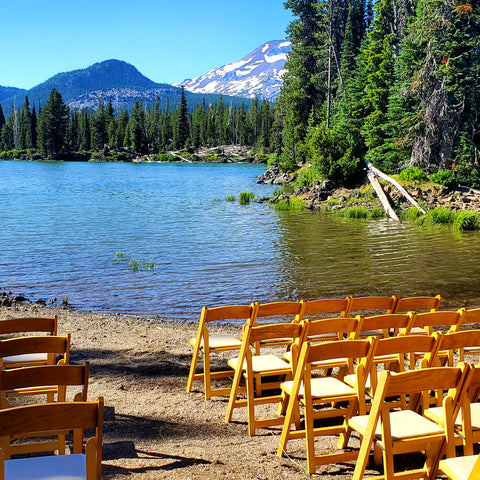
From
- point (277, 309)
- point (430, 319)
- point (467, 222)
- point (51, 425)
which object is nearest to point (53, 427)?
point (51, 425)

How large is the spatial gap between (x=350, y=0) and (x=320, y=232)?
46322mm

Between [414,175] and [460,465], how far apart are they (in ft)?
99.1

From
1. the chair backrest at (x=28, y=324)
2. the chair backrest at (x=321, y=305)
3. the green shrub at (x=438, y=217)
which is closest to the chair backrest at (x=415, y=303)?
the chair backrest at (x=321, y=305)

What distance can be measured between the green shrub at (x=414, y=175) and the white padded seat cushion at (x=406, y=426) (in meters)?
29.4

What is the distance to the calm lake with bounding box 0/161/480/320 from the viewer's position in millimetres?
14266

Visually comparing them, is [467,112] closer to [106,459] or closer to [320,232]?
[320,232]

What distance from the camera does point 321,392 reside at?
16.6ft

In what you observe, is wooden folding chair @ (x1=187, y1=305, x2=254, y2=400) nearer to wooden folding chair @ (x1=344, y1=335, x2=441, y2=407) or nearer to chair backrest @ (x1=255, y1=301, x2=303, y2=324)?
chair backrest @ (x1=255, y1=301, x2=303, y2=324)

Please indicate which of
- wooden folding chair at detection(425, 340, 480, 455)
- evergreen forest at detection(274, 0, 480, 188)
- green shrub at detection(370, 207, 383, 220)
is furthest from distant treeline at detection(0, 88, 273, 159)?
wooden folding chair at detection(425, 340, 480, 455)

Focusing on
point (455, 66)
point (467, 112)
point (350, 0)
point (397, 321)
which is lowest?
point (397, 321)

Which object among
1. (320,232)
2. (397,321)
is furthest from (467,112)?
(397,321)

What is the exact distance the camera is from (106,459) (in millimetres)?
4863

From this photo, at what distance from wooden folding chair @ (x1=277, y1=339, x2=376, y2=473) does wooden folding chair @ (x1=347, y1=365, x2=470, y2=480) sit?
52cm

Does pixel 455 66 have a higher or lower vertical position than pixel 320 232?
higher
